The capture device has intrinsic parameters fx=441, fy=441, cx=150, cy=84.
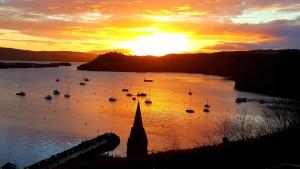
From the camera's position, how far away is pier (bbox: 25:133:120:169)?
37066 millimetres

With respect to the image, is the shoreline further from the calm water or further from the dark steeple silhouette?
the calm water

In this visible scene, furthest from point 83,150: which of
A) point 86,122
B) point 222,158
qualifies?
point 86,122

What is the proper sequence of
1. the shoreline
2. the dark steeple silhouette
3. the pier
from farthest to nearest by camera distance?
the pier → the dark steeple silhouette → the shoreline

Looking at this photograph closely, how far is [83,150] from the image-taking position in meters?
40.5

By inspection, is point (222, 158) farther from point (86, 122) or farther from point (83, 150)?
point (86, 122)

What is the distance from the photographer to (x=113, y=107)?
317 ft

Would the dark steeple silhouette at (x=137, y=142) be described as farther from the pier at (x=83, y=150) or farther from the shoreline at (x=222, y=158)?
the shoreline at (x=222, y=158)

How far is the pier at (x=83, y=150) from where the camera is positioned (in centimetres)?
3707

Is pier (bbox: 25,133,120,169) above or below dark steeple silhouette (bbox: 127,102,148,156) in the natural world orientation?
below

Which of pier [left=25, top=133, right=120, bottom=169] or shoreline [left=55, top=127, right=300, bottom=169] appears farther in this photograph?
pier [left=25, top=133, right=120, bottom=169]

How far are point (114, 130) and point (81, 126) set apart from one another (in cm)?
687

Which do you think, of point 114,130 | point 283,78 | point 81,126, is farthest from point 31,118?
point 283,78

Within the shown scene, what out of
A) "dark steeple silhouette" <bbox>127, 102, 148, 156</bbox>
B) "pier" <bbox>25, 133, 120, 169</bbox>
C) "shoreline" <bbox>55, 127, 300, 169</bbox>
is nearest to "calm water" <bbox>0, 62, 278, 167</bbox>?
"pier" <bbox>25, 133, 120, 169</bbox>

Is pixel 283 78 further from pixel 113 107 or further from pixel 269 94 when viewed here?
pixel 113 107
